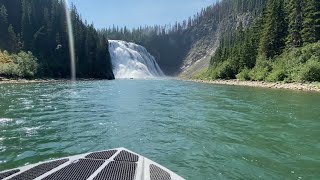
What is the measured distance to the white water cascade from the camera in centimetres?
16075

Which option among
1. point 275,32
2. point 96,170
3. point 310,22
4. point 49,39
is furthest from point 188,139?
point 49,39

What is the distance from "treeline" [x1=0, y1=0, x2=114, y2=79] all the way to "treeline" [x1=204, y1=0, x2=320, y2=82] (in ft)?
188

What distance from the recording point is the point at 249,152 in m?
12.1

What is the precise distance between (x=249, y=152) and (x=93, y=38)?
440 ft

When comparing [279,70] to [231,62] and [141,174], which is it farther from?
[141,174]

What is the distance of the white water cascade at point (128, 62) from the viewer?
160750mm

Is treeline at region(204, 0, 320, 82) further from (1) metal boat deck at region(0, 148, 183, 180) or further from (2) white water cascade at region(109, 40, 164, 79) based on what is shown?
(2) white water cascade at region(109, 40, 164, 79)

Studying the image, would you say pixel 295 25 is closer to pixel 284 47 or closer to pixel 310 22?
pixel 310 22

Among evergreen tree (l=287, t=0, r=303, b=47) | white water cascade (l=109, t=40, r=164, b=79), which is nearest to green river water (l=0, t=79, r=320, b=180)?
evergreen tree (l=287, t=0, r=303, b=47)

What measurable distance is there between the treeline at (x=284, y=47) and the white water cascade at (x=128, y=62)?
251ft

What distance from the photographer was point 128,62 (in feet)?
548

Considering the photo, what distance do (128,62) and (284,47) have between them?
101656 mm

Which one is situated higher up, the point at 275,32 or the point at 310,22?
the point at 310,22

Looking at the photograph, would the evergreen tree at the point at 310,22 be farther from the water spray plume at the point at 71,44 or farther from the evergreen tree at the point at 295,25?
the water spray plume at the point at 71,44
